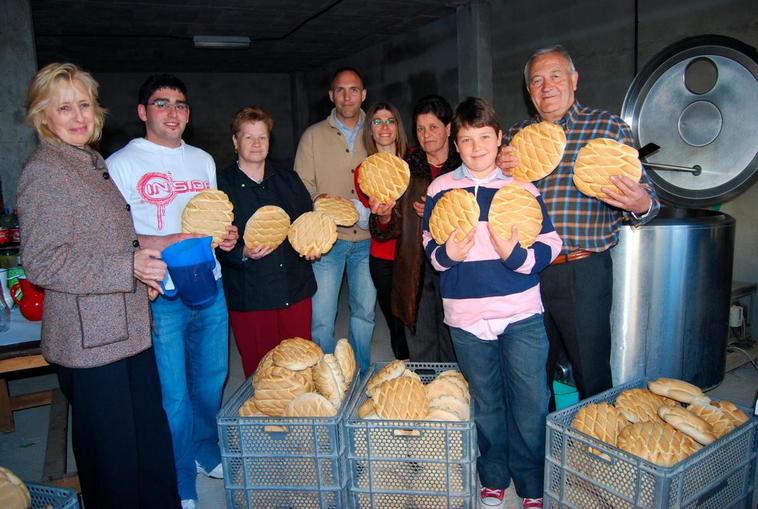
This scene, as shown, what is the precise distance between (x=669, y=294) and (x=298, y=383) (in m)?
2.08

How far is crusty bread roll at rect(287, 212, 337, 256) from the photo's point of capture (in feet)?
8.24

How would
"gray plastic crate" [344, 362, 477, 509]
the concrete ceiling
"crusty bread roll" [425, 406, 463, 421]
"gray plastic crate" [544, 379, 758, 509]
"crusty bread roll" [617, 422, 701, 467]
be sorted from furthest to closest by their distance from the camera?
the concrete ceiling
"crusty bread roll" [425, 406, 463, 421]
"gray plastic crate" [344, 362, 477, 509]
"crusty bread roll" [617, 422, 701, 467]
"gray plastic crate" [544, 379, 758, 509]

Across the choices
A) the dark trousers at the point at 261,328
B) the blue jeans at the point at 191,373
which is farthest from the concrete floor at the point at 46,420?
the dark trousers at the point at 261,328

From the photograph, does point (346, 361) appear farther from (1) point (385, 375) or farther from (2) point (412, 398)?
(2) point (412, 398)

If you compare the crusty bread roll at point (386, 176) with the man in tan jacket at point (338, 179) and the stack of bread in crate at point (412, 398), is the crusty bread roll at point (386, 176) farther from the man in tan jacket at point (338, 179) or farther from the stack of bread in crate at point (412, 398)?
the stack of bread in crate at point (412, 398)

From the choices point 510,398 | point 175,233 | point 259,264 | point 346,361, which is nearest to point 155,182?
point 175,233

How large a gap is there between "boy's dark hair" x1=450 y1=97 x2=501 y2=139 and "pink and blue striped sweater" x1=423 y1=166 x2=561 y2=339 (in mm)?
201

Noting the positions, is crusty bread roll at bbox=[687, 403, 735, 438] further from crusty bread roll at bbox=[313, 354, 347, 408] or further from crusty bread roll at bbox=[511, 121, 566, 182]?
crusty bread roll at bbox=[313, 354, 347, 408]

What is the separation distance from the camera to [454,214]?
1.93 meters

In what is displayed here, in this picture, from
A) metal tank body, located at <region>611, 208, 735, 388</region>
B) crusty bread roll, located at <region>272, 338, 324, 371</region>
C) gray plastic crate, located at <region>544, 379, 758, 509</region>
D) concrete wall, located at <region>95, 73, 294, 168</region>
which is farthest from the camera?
concrete wall, located at <region>95, 73, 294, 168</region>

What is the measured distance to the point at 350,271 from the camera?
3.13 m

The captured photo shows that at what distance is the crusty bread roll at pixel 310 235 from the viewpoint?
8.24 feet

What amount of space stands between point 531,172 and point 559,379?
4.11 feet

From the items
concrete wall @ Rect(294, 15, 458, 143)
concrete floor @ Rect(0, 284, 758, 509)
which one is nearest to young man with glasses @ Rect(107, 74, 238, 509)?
concrete floor @ Rect(0, 284, 758, 509)
